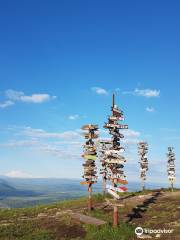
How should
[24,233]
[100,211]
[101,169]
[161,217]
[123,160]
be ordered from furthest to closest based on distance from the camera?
[101,169] < [100,211] < [161,217] < [123,160] < [24,233]

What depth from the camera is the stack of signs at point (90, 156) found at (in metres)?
52.7

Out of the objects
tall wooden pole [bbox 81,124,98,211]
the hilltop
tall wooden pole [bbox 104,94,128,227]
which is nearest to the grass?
the hilltop

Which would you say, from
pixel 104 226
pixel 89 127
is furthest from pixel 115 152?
pixel 89 127

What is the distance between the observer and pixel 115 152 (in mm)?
39281

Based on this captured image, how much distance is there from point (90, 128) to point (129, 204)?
13343 mm

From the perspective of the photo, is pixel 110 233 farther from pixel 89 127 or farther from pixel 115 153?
pixel 89 127

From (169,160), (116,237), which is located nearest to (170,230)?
(116,237)

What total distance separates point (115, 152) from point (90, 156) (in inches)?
528

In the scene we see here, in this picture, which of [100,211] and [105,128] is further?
[100,211]

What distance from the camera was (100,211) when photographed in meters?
49.9

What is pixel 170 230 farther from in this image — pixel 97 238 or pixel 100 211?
pixel 100 211

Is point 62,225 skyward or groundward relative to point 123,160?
groundward

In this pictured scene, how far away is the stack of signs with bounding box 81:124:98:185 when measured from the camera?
5270 cm

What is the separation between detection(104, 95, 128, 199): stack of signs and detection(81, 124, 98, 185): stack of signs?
12787mm
